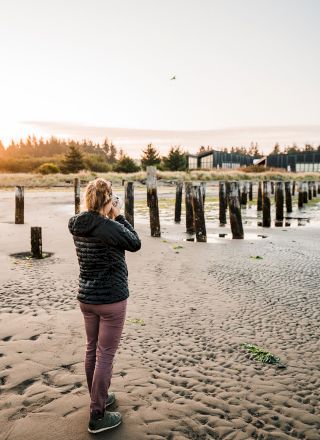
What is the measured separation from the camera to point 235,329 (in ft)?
18.2

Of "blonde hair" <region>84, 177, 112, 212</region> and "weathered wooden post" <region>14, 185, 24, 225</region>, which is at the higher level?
"blonde hair" <region>84, 177, 112, 212</region>

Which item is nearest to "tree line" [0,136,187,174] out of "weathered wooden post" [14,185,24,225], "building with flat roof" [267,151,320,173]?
"building with flat roof" [267,151,320,173]

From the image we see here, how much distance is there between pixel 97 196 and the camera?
3.26 metres

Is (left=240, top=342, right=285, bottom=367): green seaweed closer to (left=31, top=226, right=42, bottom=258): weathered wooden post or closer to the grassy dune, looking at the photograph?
(left=31, top=226, right=42, bottom=258): weathered wooden post

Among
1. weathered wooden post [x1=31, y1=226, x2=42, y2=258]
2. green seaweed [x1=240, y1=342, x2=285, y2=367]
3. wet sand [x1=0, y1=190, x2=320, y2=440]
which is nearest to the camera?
wet sand [x1=0, y1=190, x2=320, y2=440]

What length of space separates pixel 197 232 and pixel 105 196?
9819 mm

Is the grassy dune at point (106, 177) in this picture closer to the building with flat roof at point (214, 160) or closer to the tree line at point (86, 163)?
the tree line at point (86, 163)

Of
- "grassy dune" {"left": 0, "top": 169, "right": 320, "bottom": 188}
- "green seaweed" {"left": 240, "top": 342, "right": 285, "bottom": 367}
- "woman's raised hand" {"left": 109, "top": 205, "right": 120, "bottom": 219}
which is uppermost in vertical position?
"grassy dune" {"left": 0, "top": 169, "right": 320, "bottom": 188}

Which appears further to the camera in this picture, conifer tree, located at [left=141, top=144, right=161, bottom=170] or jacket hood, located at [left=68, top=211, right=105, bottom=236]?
conifer tree, located at [left=141, top=144, right=161, bottom=170]

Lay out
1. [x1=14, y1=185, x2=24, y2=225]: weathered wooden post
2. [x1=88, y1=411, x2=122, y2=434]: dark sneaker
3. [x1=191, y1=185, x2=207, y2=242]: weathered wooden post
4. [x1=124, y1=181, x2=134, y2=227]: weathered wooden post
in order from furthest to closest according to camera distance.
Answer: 1. [x1=14, y1=185, x2=24, y2=225]: weathered wooden post
2. [x1=124, y1=181, x2=134, y2=227]: weathered wooden post
3. [x1=191, y1=185, x2=207, y2=242]: weathered wooden post
4. [x1=88, y1=411, x2=122, y2=434]: dark sneaker

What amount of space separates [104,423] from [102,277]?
3.88 feet

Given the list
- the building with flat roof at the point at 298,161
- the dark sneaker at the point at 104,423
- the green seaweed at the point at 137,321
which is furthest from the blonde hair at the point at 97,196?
the building with flat roof at the point at 298,161

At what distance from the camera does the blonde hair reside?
3.26 metres

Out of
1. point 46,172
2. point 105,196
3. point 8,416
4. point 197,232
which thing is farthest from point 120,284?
point 46,172
